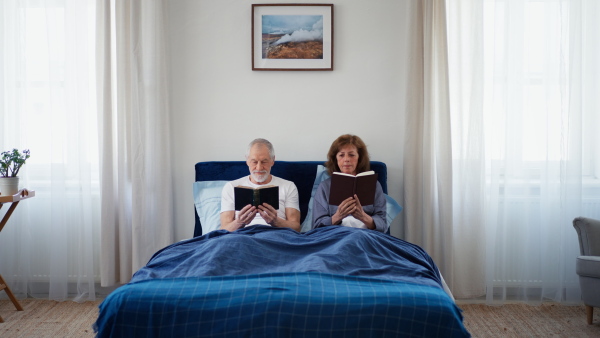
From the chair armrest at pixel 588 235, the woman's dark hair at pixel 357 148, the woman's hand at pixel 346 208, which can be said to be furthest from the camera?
the woman's dark hair at pixel 357 148

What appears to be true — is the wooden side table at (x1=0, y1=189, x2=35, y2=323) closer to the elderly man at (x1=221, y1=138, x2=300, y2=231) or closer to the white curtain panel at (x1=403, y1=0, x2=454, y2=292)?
the elderly man at (x1=221, y1=138, x2=300, y2=231)

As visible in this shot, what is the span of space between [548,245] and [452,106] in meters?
1.17

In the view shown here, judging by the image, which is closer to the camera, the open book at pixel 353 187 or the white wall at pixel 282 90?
the open book at pixel 353 187

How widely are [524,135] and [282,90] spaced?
1696 millimetres

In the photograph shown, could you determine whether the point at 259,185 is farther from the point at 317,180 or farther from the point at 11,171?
the point at 11,171

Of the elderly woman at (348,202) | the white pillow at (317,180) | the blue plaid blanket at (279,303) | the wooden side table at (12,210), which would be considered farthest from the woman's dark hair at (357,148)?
the wooden side table at (12,210)

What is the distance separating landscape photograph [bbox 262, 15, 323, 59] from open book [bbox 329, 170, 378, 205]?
1.08 m

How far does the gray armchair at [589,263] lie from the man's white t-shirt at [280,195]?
1748 millimetres

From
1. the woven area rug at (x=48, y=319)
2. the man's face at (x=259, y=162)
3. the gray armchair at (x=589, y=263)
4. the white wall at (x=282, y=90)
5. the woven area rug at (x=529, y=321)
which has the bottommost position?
the woven area rug at (x=529, y=321)

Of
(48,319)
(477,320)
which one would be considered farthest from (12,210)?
(477,320)

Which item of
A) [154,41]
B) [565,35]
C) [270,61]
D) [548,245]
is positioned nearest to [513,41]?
[565,35]

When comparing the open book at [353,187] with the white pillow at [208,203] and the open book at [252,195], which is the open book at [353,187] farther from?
the white pillow at [208,203]

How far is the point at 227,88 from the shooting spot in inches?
143

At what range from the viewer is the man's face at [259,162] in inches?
121
